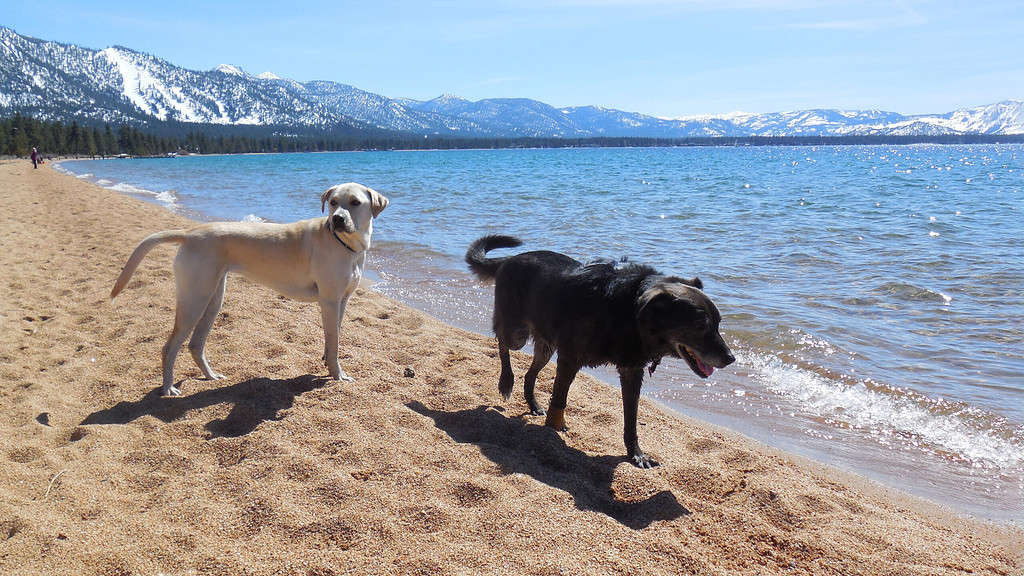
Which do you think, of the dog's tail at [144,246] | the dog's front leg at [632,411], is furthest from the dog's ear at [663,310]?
the dog's tail at [144,246]

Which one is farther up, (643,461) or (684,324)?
(684,324)

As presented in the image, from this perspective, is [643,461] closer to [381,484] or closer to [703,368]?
[703,368]

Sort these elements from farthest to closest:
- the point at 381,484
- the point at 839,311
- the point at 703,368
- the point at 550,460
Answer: the point at 839,311
the point at 550,460
the point at 703,368
the point at 381,484

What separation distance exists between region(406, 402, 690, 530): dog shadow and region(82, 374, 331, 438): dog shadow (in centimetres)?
109

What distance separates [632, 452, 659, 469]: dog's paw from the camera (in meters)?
4.41

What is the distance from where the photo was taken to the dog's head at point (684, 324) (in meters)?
4.06

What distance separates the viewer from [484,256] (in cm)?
582

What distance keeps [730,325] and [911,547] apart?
17.4 ft

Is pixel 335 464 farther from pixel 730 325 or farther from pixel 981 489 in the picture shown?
pixel 730 325

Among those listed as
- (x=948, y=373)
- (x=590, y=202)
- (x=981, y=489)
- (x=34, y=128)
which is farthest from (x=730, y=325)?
(x=34, y=128)

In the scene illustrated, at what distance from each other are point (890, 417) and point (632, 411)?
10.2 feet

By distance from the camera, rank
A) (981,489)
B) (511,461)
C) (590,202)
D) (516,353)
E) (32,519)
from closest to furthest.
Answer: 1. (32,519)
2. (511,461)
3. (981,489)
4. (516,353)
5. (590,202)

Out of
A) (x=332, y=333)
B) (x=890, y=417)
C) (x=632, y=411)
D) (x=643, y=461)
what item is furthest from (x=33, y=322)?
(x=890, y=417)

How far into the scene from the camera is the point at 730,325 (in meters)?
8.61
